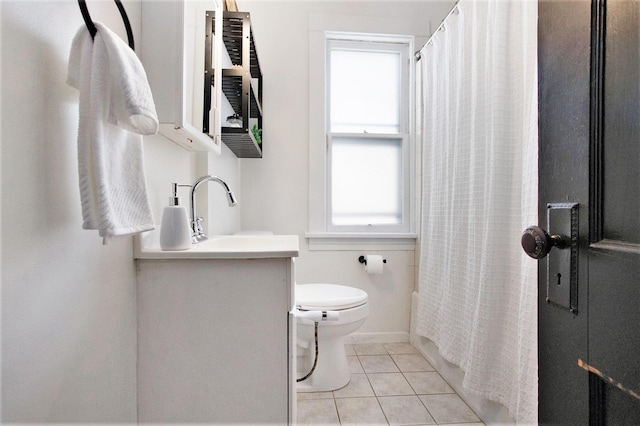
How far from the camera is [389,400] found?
1464mm

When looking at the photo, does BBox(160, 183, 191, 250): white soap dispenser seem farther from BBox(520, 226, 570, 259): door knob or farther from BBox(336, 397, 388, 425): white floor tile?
BBox(336, 397, 388, 425): white floor tile

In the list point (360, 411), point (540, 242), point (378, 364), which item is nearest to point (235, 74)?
point (540, 242)

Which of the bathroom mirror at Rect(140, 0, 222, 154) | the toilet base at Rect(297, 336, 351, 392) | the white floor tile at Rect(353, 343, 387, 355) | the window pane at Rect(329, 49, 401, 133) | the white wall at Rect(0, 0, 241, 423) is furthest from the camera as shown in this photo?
the window pane at Rect(329, 49, 401, 133)

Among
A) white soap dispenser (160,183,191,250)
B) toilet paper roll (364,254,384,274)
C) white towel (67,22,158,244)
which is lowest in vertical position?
toilet paper roll (364,254,384,274)

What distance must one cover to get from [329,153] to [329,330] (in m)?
1.14

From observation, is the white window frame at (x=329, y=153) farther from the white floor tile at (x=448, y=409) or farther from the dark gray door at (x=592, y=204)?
the dark gray door at (x=592, y=204)

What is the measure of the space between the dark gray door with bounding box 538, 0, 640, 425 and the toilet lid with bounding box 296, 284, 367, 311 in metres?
0.99

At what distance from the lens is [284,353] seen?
2.88ft

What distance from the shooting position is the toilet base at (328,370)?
1.55 metres

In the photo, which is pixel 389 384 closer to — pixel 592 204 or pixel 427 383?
pixel 427 383

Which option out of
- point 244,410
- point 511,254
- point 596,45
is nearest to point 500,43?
point 511,254

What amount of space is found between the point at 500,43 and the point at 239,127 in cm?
108

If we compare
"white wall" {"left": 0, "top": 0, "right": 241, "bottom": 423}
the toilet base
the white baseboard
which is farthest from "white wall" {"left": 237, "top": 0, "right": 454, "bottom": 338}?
"white wall" {"left": 0, "top": 0, "right": 241, "bottom": 423}

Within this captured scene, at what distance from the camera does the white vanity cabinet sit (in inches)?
33.9
